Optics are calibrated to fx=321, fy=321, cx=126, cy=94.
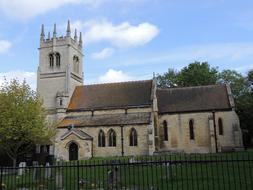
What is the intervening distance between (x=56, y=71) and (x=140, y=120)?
14.4 metres

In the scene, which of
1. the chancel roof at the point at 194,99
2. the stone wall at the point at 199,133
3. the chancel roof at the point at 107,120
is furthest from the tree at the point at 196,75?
the chancel roof at the point at 107,120

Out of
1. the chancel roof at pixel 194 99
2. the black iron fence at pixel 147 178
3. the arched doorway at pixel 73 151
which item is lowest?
the black iron fence at pixel 147 178

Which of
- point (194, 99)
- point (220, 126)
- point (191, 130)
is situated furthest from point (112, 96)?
point (220, 126)

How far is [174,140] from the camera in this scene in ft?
123

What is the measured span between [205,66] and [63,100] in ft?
77.6

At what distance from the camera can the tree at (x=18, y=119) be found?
31.2 metres

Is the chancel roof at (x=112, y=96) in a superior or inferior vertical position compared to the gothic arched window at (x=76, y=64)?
inferior

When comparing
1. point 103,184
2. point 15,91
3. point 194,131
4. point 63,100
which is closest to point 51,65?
point 63,100

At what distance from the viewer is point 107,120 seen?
38344 mm

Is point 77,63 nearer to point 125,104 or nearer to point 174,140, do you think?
point 125,104

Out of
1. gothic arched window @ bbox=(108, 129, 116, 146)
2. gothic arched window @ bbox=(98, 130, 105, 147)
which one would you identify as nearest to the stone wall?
gothic arched window @ bbox=(108, 129, 116, 146)

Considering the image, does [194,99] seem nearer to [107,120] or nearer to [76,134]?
[107,120]

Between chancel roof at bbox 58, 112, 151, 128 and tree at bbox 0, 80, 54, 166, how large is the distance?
4898 mm

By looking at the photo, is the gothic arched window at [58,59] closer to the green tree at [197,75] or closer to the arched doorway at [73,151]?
the arched doorway at [73,151]
